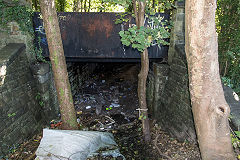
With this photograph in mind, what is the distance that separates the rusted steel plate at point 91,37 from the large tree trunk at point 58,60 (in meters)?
1.84

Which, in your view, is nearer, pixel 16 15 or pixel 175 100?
pixel 16 15

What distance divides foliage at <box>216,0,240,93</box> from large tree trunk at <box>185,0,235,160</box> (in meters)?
2.93

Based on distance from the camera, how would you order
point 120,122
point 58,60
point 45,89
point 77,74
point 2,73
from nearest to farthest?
point 58,60, point 2,73, point 45,89, point 120,122, point 77,74

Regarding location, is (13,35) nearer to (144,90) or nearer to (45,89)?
(45,89)

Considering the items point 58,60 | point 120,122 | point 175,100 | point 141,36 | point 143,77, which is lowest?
point 120,122

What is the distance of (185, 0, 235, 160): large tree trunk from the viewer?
6.52 feet

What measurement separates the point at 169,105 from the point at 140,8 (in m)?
3.21

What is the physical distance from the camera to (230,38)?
4.83m

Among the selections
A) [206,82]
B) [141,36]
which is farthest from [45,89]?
[206,82]

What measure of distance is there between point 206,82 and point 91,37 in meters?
4.25

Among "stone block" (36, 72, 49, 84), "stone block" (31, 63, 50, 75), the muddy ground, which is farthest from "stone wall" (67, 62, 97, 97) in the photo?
"stone block" (31, 63, 50, 75)

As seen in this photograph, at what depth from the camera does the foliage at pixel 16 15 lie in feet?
15.7

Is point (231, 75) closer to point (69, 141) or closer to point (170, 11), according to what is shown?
point (170, 11)

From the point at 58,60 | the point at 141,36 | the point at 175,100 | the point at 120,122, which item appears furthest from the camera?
the point at 120,122
